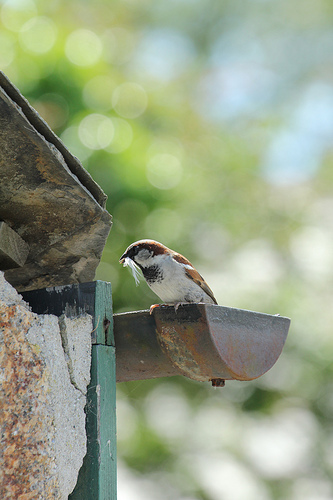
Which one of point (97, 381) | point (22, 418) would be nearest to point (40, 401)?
point (22, 418)

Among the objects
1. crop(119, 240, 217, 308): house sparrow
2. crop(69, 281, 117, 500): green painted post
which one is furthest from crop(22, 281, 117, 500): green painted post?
crop(119, 240, 217, 308): house sparrow

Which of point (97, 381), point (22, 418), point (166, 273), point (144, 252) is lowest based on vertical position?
point (22, 418)

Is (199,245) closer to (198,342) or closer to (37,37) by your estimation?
(37,37)

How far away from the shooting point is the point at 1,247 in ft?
5.23

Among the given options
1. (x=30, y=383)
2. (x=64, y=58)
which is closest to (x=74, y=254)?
(x=30, y=383)

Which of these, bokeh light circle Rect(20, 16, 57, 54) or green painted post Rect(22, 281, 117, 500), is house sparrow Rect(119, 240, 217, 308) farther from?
bokeh light circle Rect(20, 16, 57, 54)

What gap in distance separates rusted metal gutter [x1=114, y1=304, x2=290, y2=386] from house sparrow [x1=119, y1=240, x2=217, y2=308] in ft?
2.75

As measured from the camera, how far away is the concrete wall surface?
1330 mm

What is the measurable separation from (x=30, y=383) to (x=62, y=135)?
234 inches

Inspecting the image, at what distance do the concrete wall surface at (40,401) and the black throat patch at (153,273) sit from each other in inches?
42.4

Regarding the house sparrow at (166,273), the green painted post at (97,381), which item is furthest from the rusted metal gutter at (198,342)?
the house sparrow at (166,273)

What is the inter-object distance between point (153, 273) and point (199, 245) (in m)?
5.66

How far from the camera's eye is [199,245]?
829 cm

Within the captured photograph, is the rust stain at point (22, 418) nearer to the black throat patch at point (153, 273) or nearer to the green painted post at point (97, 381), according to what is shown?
the green painted post at point (97, 381)
